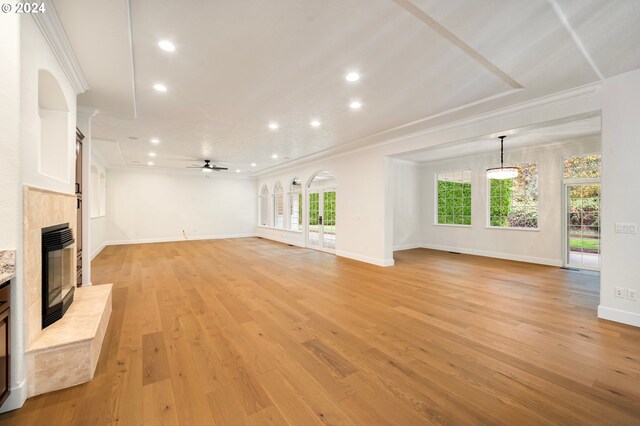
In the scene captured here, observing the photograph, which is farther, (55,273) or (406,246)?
(406,246)

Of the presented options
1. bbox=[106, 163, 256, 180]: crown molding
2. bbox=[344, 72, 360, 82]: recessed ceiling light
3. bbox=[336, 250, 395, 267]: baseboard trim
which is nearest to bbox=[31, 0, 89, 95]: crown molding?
bbox=[344, 72, 360, 82]: recessed ceiling light

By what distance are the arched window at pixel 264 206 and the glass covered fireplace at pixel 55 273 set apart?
8.75m

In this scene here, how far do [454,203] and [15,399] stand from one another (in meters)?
8.94

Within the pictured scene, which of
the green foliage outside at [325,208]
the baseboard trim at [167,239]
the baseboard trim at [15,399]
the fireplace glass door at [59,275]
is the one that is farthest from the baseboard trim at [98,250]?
the baseboard trim at [15,399]

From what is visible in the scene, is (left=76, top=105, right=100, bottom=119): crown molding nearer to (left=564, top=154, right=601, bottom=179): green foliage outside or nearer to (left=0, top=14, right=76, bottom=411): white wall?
(left=0, top=14, right=76, bottom=411): white wall

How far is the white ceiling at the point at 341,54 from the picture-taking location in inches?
80.8

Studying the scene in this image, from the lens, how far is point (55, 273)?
2361 mm

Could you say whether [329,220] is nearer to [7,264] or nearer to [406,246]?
[406,246]

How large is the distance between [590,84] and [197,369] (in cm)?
516

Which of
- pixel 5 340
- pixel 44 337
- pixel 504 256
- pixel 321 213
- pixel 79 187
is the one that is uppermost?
pixel 79 187

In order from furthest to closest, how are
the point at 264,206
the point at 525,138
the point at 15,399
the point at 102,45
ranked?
the point at 264,206, the point at 525,138, the point at 102,45, the point at 15,399

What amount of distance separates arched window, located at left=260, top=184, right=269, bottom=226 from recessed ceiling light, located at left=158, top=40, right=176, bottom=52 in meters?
8.89

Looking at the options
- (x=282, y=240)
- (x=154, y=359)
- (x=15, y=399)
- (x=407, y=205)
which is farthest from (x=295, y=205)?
(x=15, y=399)

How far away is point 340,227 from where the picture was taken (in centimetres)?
735
